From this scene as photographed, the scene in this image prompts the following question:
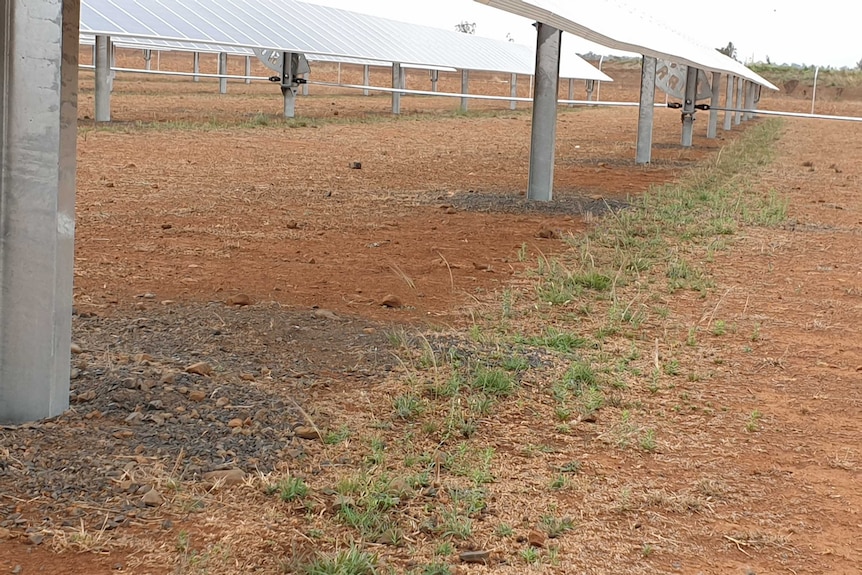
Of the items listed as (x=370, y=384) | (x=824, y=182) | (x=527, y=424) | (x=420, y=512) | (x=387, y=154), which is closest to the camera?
(x=420, y=512)

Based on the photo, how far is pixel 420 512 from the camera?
2.95 m

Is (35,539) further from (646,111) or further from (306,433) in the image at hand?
(646,111)

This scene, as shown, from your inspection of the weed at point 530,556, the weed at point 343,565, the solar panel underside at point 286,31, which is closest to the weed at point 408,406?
the weed at point 530,556

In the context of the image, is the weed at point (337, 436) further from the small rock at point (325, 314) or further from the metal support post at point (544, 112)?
the metal support post at point (544, 112)

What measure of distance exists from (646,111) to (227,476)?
493 inches

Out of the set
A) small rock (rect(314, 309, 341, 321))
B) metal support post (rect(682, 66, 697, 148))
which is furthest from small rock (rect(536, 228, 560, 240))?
metal support post (rect(682, 66, 697, 148))

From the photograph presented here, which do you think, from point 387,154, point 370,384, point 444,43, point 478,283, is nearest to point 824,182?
point 387,154

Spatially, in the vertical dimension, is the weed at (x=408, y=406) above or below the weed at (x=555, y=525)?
above

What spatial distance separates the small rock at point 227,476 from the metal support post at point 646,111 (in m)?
12.4

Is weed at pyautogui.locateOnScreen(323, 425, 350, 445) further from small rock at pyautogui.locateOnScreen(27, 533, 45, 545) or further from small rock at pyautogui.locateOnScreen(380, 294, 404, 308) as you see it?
small rock at pyautogui.locateOnScreen(380, 294, 404, 308)

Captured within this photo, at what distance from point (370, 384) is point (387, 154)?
1075 cm

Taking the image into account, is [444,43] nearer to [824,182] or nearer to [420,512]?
[824,182]

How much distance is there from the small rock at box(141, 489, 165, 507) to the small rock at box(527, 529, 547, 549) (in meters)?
1.02

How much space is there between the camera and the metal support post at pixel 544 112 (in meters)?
9.83
